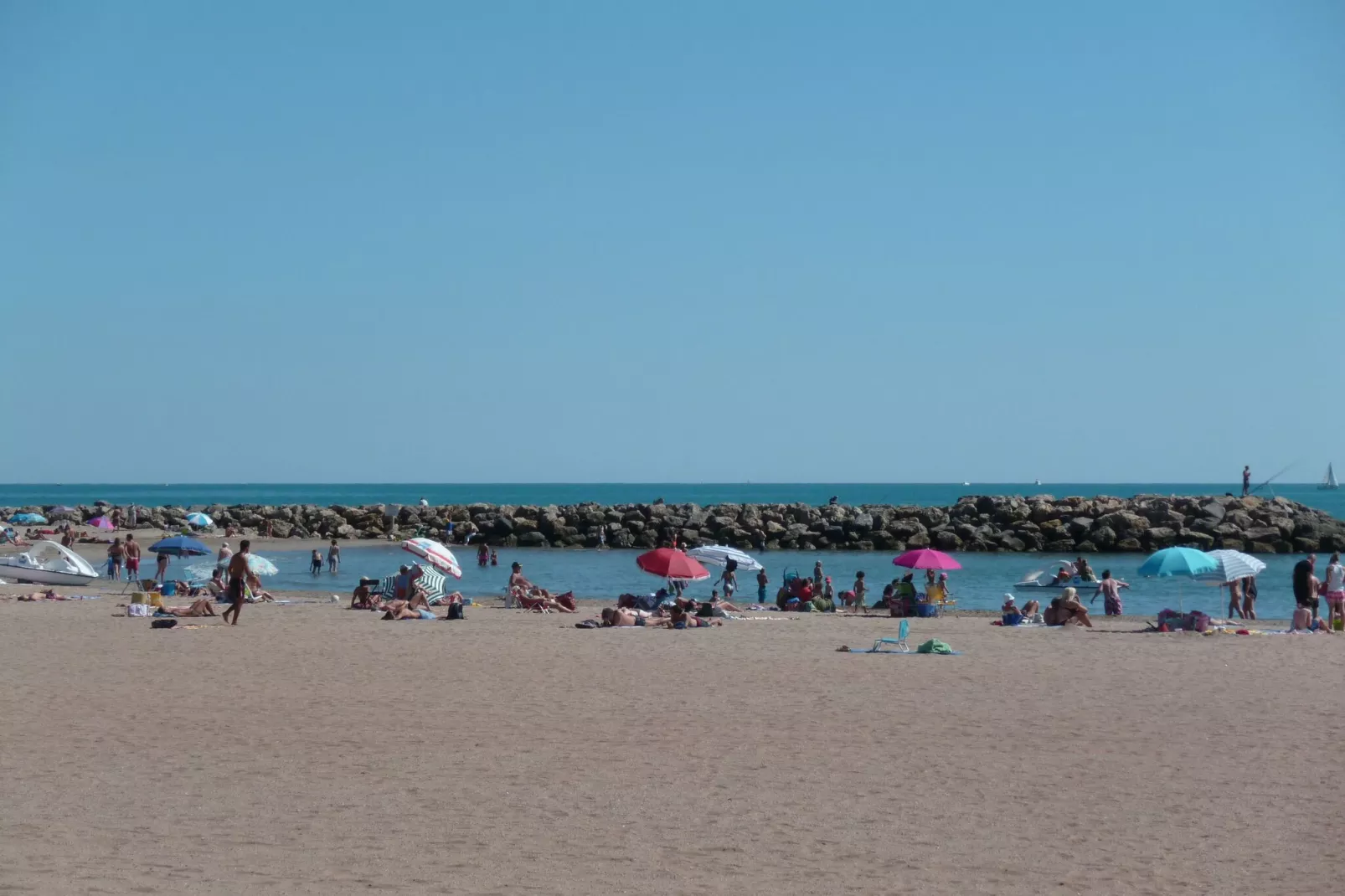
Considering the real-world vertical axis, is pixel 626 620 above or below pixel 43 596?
above

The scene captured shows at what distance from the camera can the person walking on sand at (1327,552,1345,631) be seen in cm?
2184

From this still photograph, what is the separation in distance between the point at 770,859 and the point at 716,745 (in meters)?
3.33

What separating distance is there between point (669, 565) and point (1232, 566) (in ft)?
32.9

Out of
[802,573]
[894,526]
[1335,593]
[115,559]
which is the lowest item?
[802,573]

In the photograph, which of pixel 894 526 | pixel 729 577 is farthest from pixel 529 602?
pixel 894 526

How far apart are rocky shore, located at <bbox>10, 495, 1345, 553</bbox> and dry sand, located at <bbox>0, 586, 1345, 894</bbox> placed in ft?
117

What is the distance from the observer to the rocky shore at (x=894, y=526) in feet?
169

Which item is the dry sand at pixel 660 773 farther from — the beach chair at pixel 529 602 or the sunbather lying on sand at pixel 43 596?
the sunbather lying on sand at pixel 43 596

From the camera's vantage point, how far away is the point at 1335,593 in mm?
21859

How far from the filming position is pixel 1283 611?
2919cm

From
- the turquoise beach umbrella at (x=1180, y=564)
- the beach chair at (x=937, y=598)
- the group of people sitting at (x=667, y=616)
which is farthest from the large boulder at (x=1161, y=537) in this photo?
the group of people sitting at (x=667, y=616)

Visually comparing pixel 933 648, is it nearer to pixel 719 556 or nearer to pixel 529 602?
pixel 529 602

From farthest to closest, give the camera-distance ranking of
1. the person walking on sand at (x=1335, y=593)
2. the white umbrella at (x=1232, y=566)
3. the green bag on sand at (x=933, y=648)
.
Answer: the white umbrella at (x=1232, y=566) → the person walking on sand at (x=1335, y=593) → the green bag on sand at (x=933, y=648)

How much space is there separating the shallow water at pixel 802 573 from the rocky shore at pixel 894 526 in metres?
1.85
